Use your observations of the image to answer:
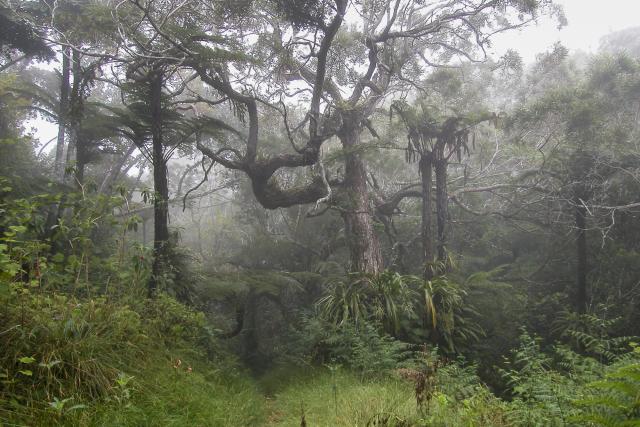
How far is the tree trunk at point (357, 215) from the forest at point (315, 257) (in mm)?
46

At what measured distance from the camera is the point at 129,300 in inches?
175

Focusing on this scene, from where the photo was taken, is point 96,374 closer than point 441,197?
Yes

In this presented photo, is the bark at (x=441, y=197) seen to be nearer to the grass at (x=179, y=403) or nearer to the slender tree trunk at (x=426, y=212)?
the slender tree trunk at (x=426, y=212)

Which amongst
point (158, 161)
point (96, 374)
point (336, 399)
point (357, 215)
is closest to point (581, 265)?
point (357, 215)

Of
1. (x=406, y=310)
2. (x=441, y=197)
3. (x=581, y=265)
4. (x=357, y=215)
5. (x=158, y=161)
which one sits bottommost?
(x=406, y=310)

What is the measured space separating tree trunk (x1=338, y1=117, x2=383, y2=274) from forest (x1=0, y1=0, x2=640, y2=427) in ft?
0.15

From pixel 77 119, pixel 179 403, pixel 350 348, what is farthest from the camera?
pixel 77 119

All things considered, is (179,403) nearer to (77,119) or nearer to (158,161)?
(158,161)

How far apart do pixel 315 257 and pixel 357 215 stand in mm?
3524

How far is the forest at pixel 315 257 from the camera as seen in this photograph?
3.37 meters

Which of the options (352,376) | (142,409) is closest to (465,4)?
(352,376)

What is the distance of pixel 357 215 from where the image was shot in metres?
9.22

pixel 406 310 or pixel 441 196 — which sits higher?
pixel 441 196

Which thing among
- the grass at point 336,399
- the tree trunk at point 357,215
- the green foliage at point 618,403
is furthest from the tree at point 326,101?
the green foliage at point 618,403
